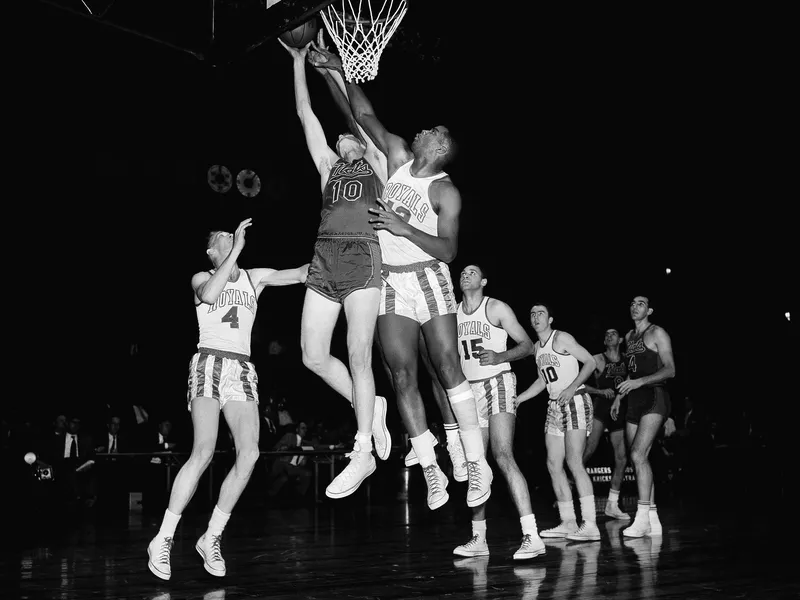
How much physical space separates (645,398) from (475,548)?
2.53 meters

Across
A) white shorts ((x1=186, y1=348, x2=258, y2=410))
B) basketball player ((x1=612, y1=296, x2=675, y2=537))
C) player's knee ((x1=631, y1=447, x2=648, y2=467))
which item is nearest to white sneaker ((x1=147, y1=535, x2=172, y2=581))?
white shorts ((x1=186, y1=348, x2=258, y2=410))

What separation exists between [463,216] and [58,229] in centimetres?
833

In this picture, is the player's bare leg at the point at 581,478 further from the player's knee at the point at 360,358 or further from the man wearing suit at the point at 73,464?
the man wearing suit at the point at 73,464

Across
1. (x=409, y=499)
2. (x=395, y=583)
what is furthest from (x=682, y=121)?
(x=395, y=583)

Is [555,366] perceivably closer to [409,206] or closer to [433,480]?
[433,480]

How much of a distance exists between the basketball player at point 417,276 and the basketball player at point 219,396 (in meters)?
0.85

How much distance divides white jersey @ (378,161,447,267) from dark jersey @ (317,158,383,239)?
0.15 meters

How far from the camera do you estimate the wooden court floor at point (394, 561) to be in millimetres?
4922

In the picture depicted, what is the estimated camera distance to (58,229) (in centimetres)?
1569

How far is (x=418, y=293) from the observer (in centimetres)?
502

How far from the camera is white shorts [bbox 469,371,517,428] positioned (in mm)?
6848

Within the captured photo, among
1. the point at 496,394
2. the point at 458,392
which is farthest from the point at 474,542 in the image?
the point at 458,392

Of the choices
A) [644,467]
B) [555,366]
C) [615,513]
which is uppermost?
[555,366]

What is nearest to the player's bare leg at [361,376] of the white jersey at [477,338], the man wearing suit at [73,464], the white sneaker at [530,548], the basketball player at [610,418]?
the white sneaker at [530,548]
